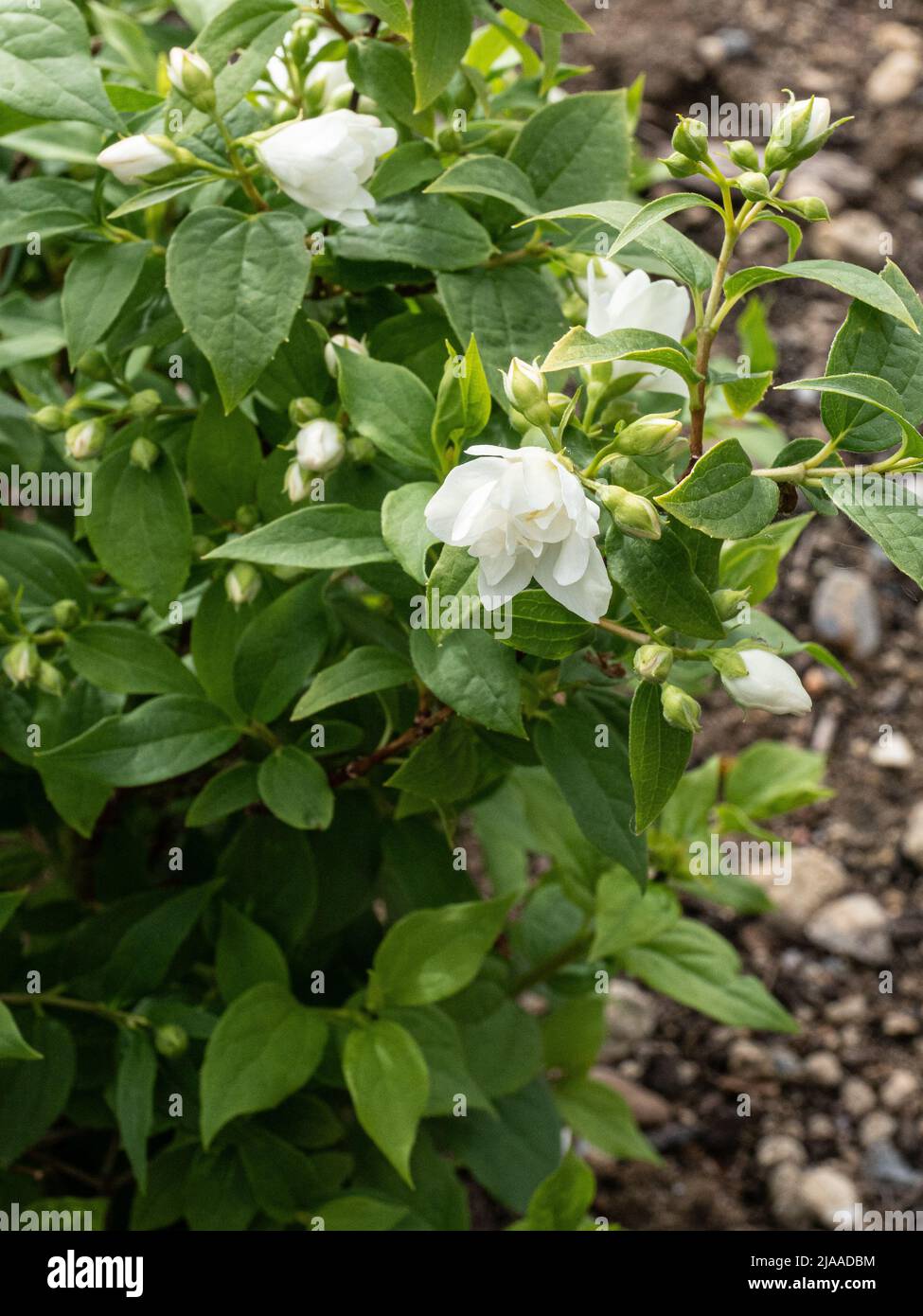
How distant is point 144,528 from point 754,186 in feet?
1.81

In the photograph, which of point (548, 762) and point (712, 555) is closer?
point (712, 555)

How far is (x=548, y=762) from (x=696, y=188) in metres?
1.87

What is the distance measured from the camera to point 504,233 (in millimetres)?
1104

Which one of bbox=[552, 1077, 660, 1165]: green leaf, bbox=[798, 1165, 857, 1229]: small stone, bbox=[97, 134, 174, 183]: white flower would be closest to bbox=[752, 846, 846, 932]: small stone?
bbox=[798, 1165, 857, 1229]: small stone

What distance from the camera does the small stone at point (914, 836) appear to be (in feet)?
7.07

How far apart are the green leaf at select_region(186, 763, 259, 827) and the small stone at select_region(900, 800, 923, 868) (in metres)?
1.35

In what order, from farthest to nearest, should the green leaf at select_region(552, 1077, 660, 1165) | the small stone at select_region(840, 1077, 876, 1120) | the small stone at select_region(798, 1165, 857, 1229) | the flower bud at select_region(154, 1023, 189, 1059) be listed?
1. the small stone at select_region(840, 1077, 876, 1120)
2. the small stone at select_region(798, 1165, 857, 1229)
3. the green leaf at select_region(552, 1077, 660, 1165)
4. the flower bud at select_region(154, 1023, 189, 1059)

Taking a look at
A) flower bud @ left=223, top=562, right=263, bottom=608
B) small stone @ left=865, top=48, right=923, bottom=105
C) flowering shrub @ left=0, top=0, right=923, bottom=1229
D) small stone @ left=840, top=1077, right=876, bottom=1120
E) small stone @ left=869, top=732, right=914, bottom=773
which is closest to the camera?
flowering shrub @ left=0, top=0, right=923, bottom=1229

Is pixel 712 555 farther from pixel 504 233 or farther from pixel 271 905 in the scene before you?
pixel 271 905

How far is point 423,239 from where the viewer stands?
104 cm

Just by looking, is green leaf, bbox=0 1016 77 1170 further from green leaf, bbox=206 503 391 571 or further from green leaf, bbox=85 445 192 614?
green leaf, bbox=206 503 391 571

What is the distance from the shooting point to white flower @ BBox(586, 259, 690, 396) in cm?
98

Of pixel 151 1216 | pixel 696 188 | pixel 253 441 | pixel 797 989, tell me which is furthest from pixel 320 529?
pixel 696 188

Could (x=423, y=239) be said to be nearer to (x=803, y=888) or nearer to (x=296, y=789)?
(x=296, y=789)
